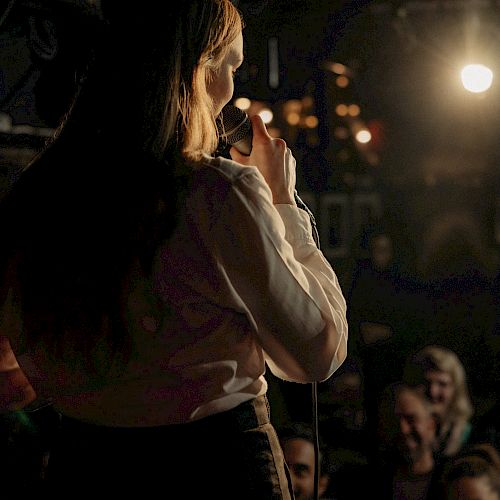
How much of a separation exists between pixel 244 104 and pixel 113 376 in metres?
5.29

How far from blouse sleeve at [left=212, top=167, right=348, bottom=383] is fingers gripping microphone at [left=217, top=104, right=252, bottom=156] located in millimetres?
166

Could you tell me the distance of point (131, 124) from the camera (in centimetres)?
90

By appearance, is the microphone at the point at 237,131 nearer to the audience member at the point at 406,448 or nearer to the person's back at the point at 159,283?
the person's back at the point at 159,283

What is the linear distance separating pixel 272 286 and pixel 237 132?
0.28 meters

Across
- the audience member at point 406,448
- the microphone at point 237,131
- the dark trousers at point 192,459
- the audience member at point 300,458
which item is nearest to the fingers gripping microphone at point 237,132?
the microphone at point 237,131

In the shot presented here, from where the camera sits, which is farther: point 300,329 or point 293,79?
point 293,79

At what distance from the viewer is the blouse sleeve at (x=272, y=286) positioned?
2.74 feet

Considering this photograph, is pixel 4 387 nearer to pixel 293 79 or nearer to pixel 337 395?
pixel 337 395

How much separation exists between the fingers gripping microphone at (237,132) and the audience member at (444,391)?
2447 mm

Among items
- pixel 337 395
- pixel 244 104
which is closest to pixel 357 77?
pixel 244 104

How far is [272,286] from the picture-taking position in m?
0.84

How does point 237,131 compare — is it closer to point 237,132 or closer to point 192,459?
point 237,132

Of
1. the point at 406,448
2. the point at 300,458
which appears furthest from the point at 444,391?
the point at 300,458

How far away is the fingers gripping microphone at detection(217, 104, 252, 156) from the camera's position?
1035 mm
